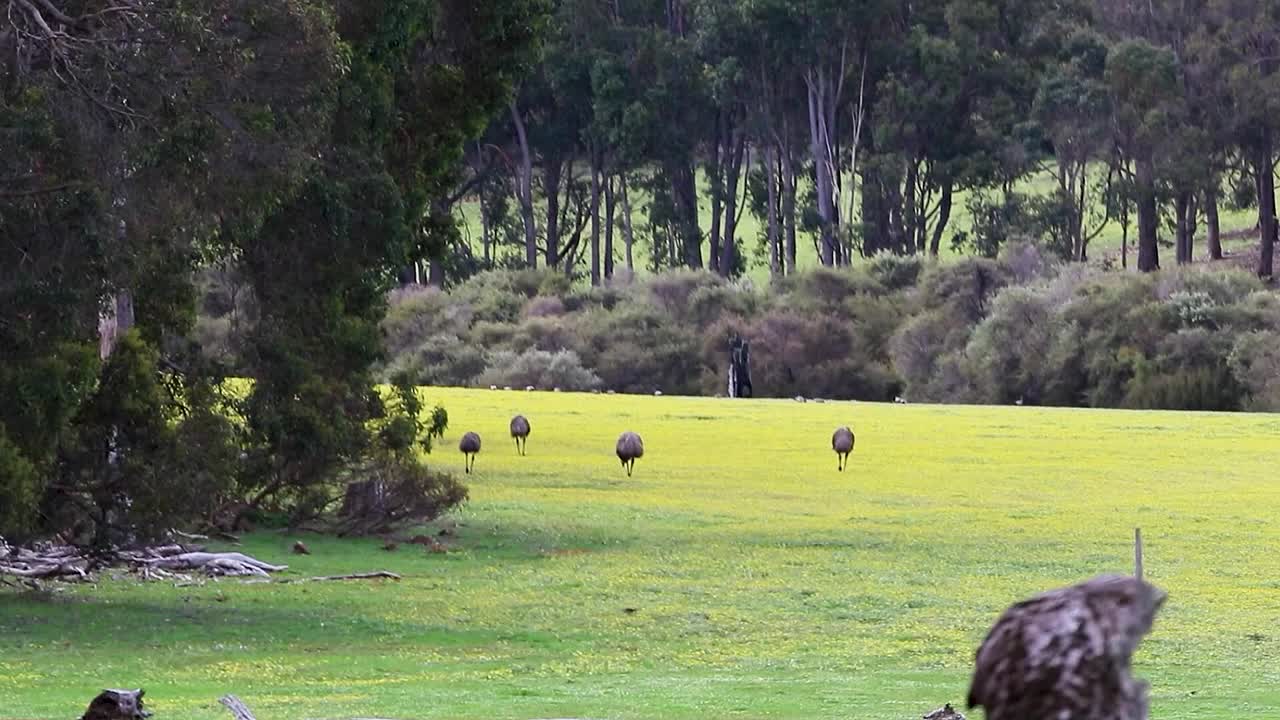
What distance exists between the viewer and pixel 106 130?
17.4 m

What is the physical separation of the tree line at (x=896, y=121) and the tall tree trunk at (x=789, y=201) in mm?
142

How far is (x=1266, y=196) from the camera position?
247 ft

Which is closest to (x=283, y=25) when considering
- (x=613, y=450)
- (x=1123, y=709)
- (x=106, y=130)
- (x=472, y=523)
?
(x=106, y=130)

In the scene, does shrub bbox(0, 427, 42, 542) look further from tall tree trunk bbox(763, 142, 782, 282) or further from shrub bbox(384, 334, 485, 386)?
tall tree trunk bbox(763, 142, 782, 282)

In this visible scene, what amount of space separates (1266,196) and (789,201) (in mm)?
17248

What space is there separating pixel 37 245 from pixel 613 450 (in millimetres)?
27746

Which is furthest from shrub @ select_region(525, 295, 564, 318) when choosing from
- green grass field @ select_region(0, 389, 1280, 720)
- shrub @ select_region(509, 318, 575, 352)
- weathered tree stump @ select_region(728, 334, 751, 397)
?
green grass field @ select_region(0, 389, 1280, 720)

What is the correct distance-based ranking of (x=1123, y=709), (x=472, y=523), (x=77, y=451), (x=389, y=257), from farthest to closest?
(x=472, y=523) < (x=389, y=257) < (x=77, y=451) < (x=1123, y=709)

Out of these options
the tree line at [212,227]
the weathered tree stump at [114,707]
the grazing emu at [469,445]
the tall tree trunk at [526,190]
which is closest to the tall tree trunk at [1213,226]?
the tall tree trunk at [526,190]

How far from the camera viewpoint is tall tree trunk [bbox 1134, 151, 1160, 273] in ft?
245

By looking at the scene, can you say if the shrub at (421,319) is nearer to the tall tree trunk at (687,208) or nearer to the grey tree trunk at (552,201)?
the grey tree trunk at (552,201)

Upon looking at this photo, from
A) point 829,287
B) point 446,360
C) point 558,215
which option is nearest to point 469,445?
point 446,360

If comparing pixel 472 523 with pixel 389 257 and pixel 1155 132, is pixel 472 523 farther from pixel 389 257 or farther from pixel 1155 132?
pixel 1155 132

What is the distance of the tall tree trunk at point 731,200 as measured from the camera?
84.6 m
